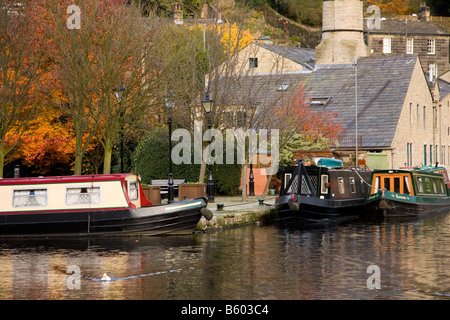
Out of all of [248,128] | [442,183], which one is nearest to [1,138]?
[248,128]

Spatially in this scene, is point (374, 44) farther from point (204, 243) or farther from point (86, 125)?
point (204, 243)

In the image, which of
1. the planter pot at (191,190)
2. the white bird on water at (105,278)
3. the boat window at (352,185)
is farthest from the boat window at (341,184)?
the white bird on water at (105,278)

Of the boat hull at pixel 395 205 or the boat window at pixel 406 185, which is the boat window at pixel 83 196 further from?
the boat window at pixel 406 185

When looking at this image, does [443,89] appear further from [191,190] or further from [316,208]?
[191,190]

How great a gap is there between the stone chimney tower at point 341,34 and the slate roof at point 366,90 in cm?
94

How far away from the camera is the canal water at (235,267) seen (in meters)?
14.3

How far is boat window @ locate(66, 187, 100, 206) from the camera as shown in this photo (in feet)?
77.7

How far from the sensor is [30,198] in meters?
23.9

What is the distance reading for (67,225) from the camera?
927 inches

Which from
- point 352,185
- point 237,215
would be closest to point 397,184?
point 352,185

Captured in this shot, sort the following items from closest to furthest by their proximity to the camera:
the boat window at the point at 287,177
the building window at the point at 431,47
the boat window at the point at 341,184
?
1. the boat window at the point at 287,177
2. the boat window at the point at 341,184
3. the building window at the point at 431,47

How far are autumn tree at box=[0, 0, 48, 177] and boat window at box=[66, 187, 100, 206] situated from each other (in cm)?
694

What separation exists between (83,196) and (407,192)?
18083 millimetres

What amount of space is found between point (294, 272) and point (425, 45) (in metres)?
73.6
